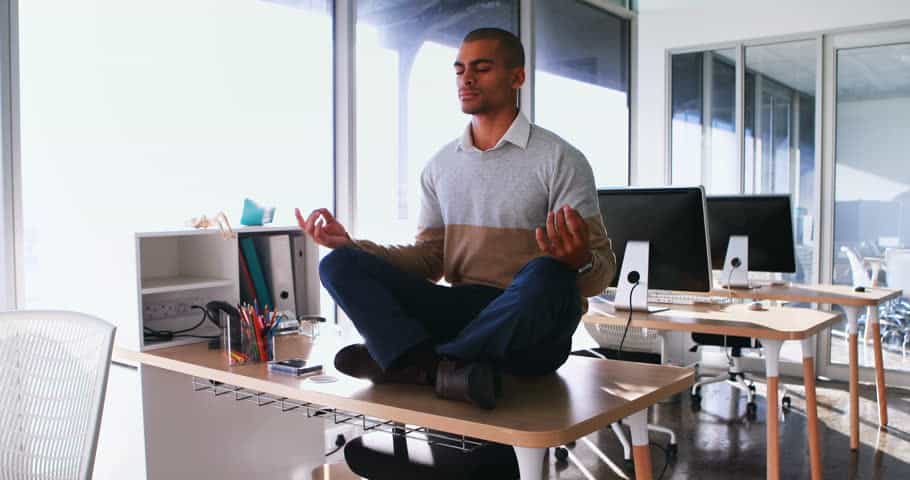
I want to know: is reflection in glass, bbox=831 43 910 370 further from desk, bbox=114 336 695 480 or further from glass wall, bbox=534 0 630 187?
desk, bbox=114 336 695 480

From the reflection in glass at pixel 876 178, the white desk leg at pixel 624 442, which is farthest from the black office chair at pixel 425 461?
the reflection in glass at pixel 876 178

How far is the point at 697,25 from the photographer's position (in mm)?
5770

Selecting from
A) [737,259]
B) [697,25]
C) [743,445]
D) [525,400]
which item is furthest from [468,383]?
[697,25]

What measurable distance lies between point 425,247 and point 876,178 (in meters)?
4.07

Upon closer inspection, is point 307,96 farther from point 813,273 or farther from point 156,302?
point 813,273

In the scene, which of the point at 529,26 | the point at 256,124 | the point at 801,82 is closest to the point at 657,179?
the point at 801,82

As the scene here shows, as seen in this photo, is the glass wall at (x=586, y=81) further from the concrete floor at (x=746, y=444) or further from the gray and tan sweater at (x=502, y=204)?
the gray and tan sweater at (x=502, y=204)

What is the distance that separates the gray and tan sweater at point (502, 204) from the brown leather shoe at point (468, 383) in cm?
40

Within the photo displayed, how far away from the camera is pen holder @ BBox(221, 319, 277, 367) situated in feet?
6.90

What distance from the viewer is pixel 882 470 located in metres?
3.47

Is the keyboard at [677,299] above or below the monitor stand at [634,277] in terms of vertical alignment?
below

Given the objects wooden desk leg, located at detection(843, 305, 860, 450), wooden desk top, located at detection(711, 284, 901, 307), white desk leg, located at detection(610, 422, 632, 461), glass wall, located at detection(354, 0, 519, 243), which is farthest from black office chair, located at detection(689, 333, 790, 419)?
glass wall, located at detection(354, 0, 519, 243)

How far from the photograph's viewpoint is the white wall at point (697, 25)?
16.9 ft

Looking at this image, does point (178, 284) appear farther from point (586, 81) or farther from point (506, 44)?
point (586, 81)
